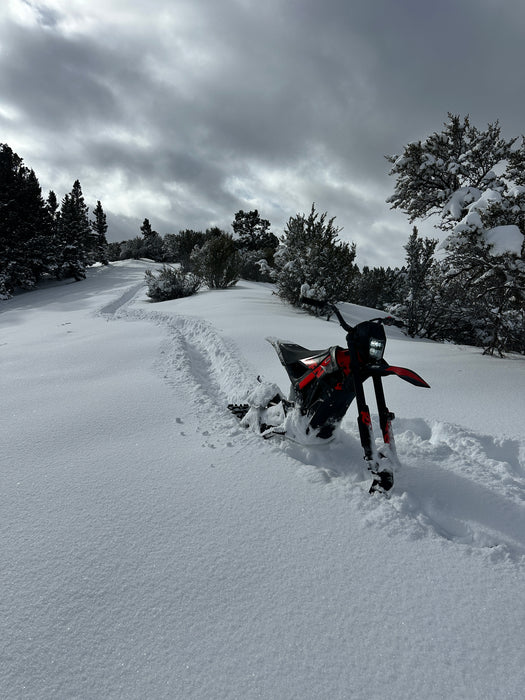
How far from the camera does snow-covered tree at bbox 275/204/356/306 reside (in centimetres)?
1170

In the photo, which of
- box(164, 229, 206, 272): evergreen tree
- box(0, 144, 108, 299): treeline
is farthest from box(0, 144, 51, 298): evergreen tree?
box(164, 229, 206, 272): evergreen tree

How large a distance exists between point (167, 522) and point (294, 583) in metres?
0.76

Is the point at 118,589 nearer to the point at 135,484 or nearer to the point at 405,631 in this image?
the point at 135,484

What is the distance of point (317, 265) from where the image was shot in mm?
11758

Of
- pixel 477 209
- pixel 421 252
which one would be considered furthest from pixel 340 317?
pixel 421 252

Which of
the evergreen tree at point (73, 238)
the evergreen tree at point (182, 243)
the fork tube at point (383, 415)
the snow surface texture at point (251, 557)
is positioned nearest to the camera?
the snow surface texture at point (251, 557)

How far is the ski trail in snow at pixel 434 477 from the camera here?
188 cm

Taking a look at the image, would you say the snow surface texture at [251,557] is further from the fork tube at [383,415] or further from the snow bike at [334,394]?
the fork tube at [383,415]

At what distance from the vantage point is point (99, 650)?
1217mm

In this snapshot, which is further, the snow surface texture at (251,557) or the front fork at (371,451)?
the front fork at (371,451)

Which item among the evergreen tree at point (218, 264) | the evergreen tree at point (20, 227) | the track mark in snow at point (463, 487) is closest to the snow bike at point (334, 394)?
the track mark in snow at point (463, 487)

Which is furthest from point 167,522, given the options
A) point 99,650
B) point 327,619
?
point 327,619

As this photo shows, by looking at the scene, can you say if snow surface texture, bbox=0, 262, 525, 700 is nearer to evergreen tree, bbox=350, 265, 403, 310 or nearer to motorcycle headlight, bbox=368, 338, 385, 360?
motorcycle headlight, bbox=368, 338, 385, 360

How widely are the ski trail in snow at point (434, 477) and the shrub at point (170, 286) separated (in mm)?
11252
